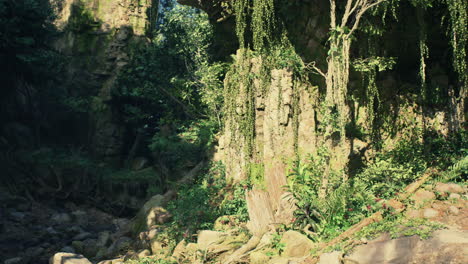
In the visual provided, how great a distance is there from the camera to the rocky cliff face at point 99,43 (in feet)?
75.3

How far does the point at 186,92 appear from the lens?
1903 centimetres

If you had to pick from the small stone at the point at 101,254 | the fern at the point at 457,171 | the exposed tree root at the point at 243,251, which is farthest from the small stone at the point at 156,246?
the fern at the point at 457,171

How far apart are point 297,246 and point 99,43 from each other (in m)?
20.0

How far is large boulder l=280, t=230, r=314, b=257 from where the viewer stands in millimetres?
8078

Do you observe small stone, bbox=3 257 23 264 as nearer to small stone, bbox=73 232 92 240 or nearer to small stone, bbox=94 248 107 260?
small stone, bbox=94 248 107 260

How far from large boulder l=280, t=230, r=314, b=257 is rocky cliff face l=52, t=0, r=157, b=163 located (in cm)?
1631

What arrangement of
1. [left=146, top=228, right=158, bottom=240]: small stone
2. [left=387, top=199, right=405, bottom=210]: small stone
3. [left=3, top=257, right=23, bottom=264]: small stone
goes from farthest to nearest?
[left=3, top=257, right=23, bottom=264]: small stone, [left=146, top=228, right=158, bottom=240]: small stone, [left=387, top=199, right=405, bottom=210]: small stone

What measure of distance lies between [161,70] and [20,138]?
26.4 ft

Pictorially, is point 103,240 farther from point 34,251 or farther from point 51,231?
point 51,231

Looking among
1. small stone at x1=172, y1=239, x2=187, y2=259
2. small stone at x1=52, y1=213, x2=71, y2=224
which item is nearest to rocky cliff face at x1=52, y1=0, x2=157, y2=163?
small stone at x1=52, y1=213, x2=71, y2=224

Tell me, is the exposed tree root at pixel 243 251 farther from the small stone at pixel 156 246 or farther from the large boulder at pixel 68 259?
the large boulder at pixel 68 259

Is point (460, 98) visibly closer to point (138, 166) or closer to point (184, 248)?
point (184, 248)

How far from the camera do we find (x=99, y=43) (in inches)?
958

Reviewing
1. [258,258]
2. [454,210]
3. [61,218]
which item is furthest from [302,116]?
[61,218]
